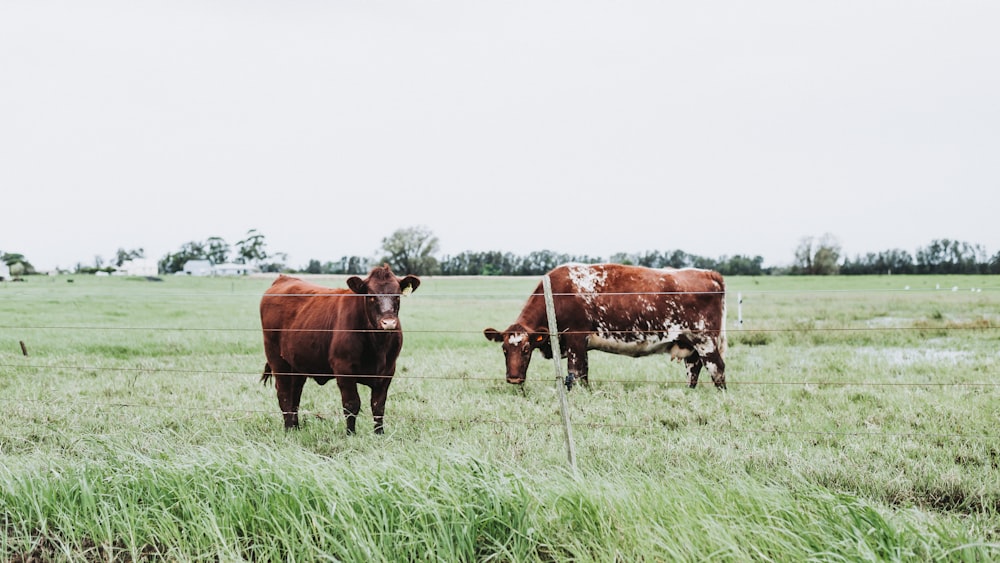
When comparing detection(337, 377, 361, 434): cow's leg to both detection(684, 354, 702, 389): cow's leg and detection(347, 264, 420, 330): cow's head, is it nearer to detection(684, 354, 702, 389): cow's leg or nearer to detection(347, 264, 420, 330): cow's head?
detection(347, 264, 420, 330): cow's head

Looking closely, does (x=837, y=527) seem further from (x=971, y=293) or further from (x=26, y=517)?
(x=971, y=293)

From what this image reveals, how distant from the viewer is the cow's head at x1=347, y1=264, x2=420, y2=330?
5965 mm

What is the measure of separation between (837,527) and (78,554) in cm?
398

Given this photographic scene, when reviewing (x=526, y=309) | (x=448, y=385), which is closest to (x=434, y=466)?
(x=448, y=385)

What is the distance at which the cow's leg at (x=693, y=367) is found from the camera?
9.66 metres

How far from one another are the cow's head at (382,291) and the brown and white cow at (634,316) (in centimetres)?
354

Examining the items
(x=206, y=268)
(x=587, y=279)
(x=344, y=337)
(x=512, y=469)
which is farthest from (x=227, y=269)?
(x=512, y=469)

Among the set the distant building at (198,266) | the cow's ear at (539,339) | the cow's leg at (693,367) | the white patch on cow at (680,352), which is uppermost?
the distant building at (198,266)

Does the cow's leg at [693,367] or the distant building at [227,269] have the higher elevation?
the distant building at [227,269]

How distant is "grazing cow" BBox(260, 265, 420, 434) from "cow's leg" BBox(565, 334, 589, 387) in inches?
143

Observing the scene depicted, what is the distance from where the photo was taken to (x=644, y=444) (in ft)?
19.1

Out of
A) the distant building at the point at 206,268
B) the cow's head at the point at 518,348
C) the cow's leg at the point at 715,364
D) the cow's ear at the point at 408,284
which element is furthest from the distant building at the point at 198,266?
the cow's ear at the point at 408,284

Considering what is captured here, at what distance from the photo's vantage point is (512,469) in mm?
4105

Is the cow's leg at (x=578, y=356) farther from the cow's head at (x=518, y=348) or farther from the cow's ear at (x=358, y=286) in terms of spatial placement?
the cow's ear at (x=358, y=286)
